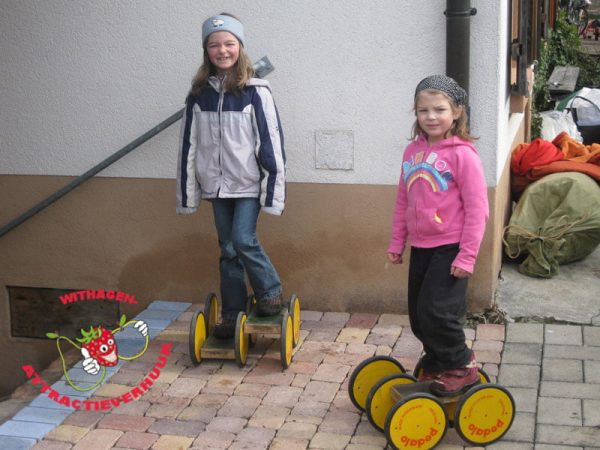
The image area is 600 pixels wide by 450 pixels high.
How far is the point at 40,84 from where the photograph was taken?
5.92 metres

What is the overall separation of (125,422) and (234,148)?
56.3 inches

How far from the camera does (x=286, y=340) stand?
15.6 ft

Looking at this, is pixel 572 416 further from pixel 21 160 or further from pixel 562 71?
pixel 562 71

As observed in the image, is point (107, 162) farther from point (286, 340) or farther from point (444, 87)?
point (444, 87)

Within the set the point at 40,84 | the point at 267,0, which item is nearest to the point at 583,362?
the point at 267,0

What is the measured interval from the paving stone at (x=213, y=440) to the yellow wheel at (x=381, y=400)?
0.60 m

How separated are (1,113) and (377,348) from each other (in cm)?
284

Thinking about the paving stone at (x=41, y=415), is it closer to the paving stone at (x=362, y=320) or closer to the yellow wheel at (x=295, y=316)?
the yellow wheel at (x=295, y=316)

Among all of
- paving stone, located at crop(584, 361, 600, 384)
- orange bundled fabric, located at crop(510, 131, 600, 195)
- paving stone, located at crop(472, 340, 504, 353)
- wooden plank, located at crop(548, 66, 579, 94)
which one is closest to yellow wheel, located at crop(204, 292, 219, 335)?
paving stone, located at crop(472, 340, 504, 353)

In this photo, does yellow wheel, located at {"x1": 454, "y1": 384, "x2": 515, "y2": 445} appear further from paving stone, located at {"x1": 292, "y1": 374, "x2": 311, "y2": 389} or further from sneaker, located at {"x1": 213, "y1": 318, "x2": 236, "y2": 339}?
sneaker, located at {"x1": 213, "y1": 318, "x2": 236, "y2": 339}

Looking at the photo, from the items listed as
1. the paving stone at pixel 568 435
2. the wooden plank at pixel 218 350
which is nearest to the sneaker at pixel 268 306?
the wooden plank at pixel 218 350

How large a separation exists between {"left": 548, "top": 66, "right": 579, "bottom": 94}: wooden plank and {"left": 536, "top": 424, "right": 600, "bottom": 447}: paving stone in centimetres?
686

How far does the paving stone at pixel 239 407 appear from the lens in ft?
14.2

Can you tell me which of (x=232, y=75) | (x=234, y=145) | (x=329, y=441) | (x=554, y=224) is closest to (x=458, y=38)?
(x=232, y=75)
